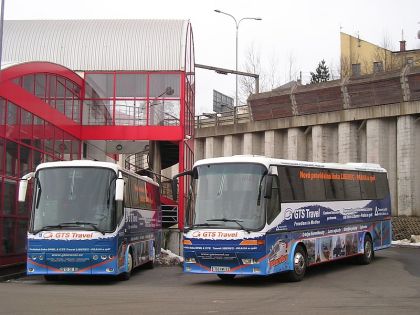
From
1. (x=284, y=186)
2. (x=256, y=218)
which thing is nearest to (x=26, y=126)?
(x=284, y=186)

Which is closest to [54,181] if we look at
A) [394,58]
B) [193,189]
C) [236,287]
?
[193,189]

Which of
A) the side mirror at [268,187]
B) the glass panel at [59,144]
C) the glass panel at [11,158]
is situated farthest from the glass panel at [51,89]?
the side mirror at [268,187]

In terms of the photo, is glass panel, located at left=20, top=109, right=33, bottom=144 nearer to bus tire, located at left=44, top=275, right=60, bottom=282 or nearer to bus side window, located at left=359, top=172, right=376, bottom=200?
bus tire, located at left=44, top=275, right=60, bottom=282

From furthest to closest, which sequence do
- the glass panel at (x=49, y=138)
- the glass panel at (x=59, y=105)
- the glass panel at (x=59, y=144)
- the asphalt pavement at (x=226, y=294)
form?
the glass panel at (x=59, y=105), the glass panel at (x=59, y=144), the glass panel at (x=49, y=138), the asphalt pavement at (x=226, y=294)

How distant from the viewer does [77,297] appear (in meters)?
13.4

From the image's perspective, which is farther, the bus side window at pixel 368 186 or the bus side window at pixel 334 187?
the bus side window at pixel 368 186

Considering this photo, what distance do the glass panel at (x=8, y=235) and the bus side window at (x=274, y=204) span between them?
8725 millimetres

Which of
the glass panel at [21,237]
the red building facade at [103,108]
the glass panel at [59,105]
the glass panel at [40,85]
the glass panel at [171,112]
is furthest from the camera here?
the glass panel at [171,112]

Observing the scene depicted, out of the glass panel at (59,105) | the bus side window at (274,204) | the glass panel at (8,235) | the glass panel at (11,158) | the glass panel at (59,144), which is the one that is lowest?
the glass panel at (8,235)

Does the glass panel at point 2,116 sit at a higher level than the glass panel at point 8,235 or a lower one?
higher

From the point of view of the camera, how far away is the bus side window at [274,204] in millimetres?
15852

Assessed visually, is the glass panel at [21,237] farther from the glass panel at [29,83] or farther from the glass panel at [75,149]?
the glass panel at [75,149]

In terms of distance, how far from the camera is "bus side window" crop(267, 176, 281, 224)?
15.9m

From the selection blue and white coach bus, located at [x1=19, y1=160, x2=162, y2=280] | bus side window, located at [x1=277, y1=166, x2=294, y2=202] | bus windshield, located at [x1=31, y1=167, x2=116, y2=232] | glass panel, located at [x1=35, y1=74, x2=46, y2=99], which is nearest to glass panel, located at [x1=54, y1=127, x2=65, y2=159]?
glass panel, located at [x1=35, y1=74, x2=46, y2=99]
